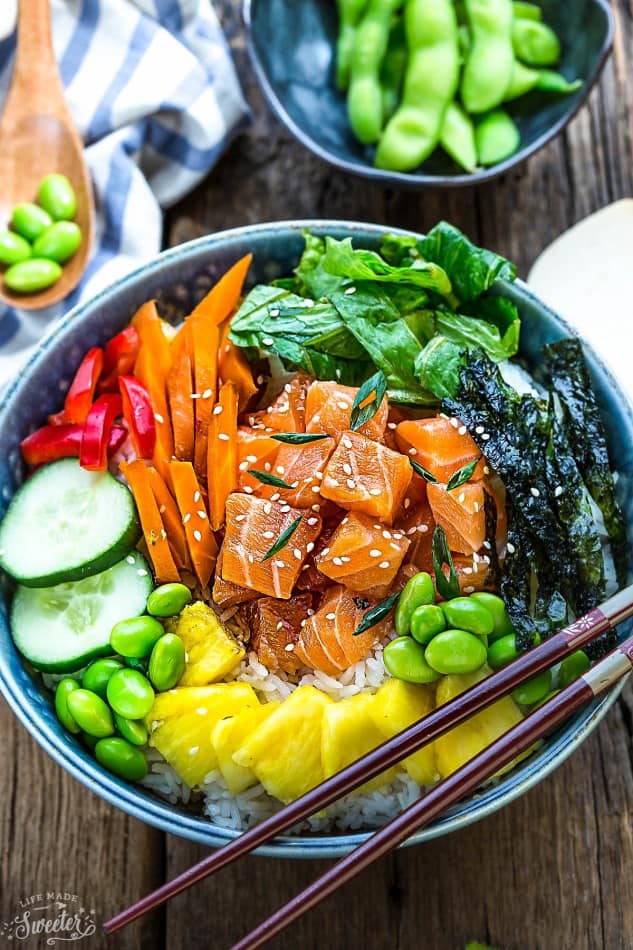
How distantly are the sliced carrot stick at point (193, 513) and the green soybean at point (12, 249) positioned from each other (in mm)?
1235

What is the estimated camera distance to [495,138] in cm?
359

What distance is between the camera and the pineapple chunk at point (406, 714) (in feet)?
7.99

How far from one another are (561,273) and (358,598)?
5.31ft

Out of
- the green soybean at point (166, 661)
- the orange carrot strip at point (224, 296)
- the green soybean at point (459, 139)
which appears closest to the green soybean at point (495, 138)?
the green soybean at point (459, 139)

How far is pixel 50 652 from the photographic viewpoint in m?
2.64

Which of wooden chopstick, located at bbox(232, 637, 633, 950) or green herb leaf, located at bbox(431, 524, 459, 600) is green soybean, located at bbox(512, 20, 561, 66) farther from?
wooden chopstick, located at bbox(232, 637, 633, 950)

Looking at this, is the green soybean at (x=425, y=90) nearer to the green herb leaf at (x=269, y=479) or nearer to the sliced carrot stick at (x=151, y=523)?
the green herb leaf at (x=269, y=479)

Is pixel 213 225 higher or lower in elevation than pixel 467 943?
higher

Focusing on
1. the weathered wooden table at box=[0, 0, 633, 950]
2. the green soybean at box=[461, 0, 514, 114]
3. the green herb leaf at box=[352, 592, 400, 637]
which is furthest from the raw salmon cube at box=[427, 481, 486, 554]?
the green soybean at box=[461, 0, 514, 114]

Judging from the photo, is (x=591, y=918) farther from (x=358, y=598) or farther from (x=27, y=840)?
(x=27, y=840)

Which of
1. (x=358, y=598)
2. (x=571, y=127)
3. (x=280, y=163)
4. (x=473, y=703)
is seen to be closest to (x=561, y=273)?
(x=571, y=127)

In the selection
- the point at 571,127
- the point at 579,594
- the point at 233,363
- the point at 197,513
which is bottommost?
the point at 579,594

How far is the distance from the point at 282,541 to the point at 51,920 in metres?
1.53

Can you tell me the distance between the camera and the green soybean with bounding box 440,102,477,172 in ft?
11.6
